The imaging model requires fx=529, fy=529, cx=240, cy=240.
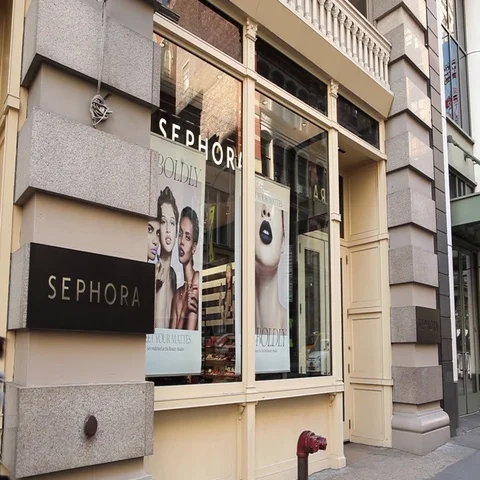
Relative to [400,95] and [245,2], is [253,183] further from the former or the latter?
[400,95]

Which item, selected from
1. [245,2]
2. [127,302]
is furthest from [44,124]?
[245,2]

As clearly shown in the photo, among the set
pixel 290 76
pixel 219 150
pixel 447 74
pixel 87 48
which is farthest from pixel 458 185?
pixel 87 48

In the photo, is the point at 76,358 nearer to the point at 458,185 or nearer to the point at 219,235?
the point at 219,235

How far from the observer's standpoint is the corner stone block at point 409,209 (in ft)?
28.0

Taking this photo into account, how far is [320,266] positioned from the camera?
7.40 meters

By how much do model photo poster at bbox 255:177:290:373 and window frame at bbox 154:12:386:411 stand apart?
254 millimetres

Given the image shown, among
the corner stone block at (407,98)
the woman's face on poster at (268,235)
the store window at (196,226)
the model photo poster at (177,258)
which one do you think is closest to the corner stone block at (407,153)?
the corner stone block at (407,98)

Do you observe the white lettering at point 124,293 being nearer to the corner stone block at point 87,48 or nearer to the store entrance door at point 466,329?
the corner stone block at point 87,48

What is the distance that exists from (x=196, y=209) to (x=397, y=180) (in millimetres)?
4457

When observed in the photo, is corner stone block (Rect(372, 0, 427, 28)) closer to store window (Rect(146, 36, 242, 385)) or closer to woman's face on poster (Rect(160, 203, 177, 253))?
store window (Rect(146, 36, 242, 385))

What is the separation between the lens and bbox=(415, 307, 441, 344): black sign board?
8258 millimetres

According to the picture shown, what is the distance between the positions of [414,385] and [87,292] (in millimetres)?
5906

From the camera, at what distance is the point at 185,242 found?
18.1ft

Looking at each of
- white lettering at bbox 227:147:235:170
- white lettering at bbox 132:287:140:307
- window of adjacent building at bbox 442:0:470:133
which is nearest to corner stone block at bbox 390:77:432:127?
window of adjacent building at bbox 442:0:470:133
